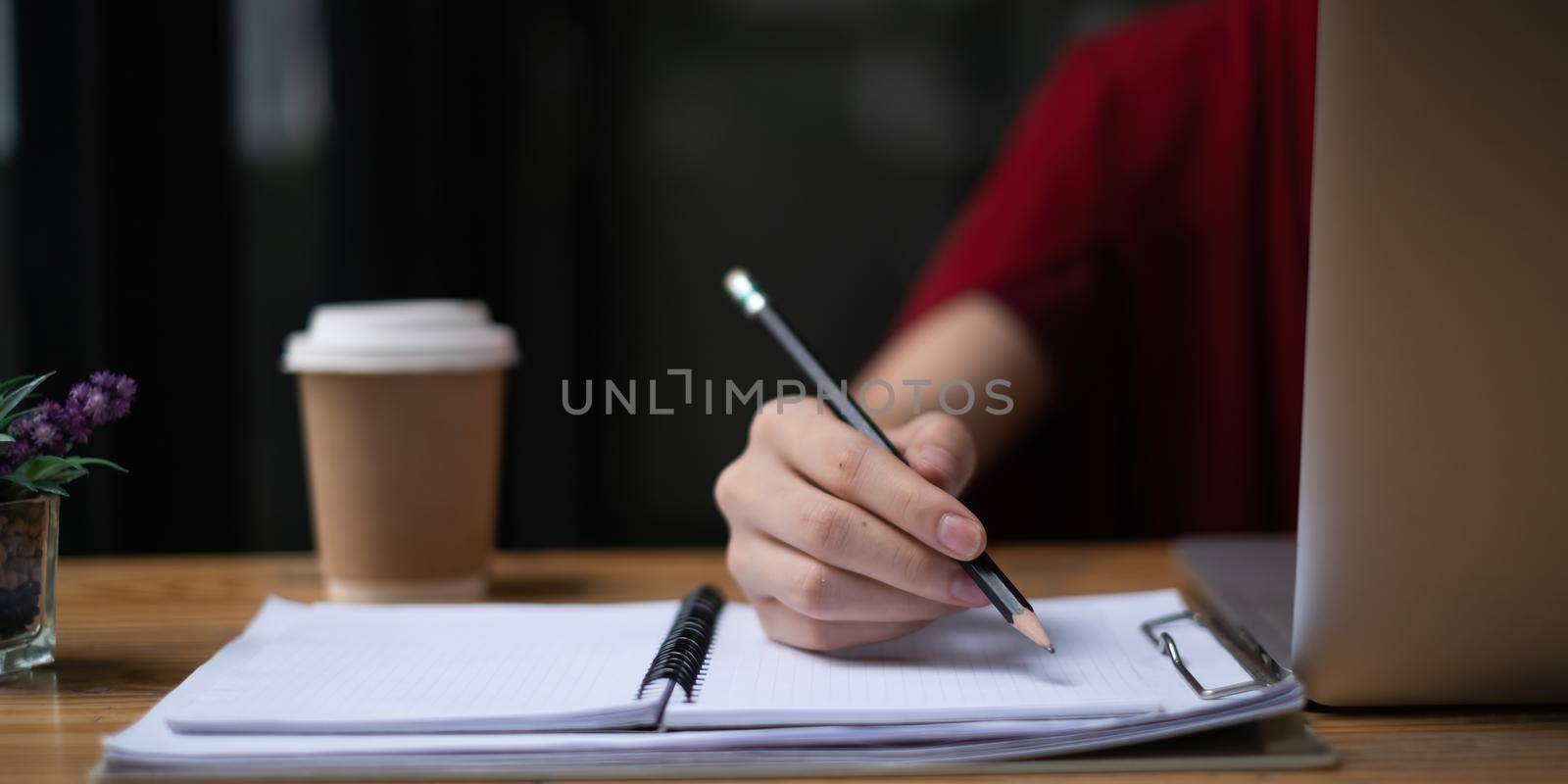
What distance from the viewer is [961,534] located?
47 centimetres

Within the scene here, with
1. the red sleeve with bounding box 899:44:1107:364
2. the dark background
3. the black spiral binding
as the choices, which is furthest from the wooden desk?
the dark background

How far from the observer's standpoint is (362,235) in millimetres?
1395

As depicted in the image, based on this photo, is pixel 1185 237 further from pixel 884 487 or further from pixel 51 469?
pixel 51 469

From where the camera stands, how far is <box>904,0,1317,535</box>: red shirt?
3.94ft

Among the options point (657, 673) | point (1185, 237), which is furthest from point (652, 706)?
point (1185, 237)

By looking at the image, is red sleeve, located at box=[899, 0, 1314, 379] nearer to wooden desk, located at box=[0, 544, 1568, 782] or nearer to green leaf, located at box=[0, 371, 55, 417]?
wooden desk, located at box=[0, 544, 1568, 782]

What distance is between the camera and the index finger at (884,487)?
0.47m

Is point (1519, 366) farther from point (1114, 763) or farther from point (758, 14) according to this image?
point (758, 14)

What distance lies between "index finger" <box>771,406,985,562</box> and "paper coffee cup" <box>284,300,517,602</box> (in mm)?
246

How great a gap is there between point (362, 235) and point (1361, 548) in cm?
123

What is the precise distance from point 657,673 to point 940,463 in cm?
16

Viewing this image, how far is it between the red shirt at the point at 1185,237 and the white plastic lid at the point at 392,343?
607 millimetres

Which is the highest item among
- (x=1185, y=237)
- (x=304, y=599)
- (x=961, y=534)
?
(x=1185, y=237)

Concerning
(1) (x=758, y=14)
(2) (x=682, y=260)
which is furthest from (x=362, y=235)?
(1) (x=758, y=14)
